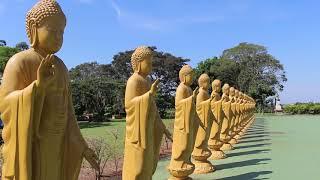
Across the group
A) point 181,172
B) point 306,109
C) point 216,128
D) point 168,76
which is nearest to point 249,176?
point 181,172

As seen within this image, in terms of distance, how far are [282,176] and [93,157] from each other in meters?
6.67

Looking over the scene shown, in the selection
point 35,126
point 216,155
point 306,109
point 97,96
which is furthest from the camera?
point 306,109

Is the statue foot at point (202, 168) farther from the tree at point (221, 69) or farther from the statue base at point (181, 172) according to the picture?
the tree at point (221, 69)

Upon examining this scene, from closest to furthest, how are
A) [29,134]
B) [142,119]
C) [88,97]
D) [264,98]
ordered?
1. [29,134]
2. [142,119]
3. [88,97]
4. [264,98]

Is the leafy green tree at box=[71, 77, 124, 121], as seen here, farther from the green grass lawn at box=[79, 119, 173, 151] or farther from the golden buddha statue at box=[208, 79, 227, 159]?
the golden buddha statue at box=[208, 79, 227, 159]

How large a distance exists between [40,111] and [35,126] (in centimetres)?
15

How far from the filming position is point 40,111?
3.95m

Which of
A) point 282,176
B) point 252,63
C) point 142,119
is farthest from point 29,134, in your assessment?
point 252,63

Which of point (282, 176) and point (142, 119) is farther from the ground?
point (142, 119)

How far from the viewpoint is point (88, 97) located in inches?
1658

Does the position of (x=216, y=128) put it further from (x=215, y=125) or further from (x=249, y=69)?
(x=249, y=69)

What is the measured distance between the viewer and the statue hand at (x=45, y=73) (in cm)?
378

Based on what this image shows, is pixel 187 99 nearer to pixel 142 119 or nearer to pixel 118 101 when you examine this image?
pixel 142 119

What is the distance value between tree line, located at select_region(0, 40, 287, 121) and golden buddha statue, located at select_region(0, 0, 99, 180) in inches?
1445
